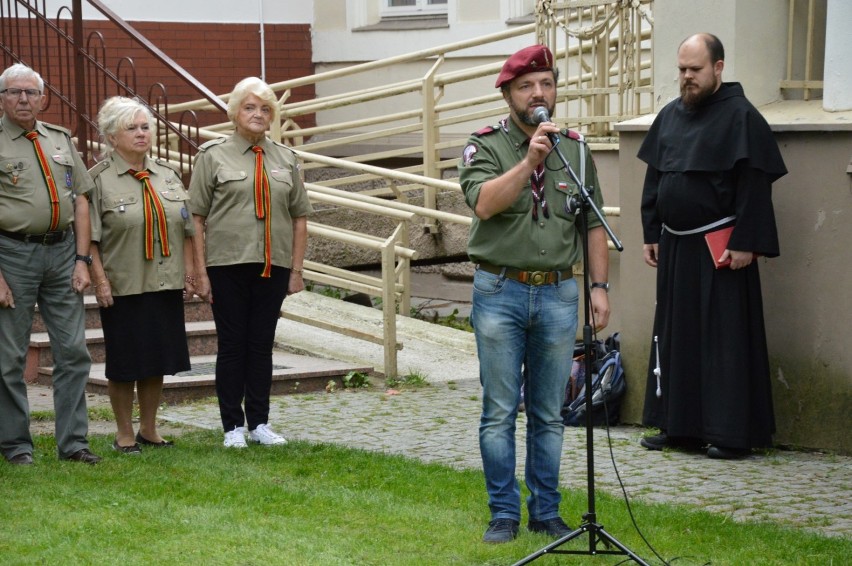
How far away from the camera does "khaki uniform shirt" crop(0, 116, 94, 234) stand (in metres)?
6.85

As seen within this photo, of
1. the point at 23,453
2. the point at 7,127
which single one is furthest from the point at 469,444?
the point at 7,127

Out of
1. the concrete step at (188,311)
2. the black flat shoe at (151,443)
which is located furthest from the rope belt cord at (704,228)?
the concrete step at (188,311)

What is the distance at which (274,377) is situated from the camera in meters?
9.33

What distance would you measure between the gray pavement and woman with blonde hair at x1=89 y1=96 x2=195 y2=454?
3.02 ft

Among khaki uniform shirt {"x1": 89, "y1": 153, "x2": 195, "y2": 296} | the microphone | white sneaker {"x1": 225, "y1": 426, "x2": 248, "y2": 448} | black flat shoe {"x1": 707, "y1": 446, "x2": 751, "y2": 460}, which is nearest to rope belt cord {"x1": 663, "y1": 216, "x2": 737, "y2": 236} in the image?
black flat shoe {"x1": 707, "y1": 446, "x2": 751, "y2": 460}

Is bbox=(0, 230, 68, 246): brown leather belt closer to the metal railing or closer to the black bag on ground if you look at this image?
the black bag on ground

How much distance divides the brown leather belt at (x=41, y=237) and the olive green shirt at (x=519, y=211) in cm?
251

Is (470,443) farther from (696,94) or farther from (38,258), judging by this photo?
(38,258)

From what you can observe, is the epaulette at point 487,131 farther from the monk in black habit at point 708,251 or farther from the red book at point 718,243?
the red book at point 718,243

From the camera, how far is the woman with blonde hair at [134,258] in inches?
284

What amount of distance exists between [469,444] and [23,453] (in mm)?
2392

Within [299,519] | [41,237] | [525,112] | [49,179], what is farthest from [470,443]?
[525,112]

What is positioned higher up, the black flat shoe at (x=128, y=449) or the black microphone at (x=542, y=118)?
the black microphone at (x=542, y=118)

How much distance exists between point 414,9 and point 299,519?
10.9 meters
